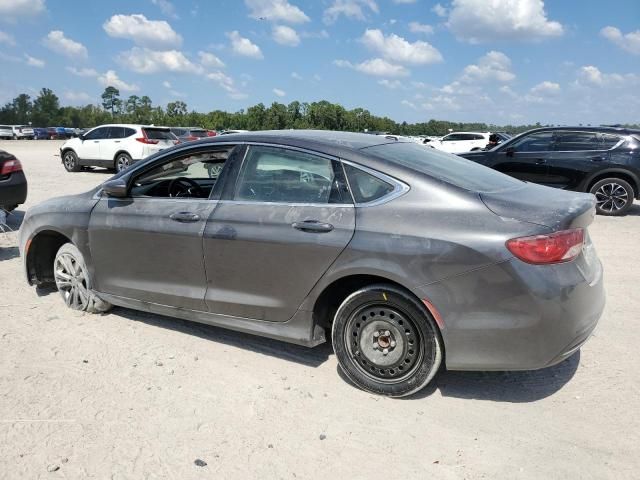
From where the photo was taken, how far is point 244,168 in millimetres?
3752

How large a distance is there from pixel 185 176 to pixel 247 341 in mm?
1595

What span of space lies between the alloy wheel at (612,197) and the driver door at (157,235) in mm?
8469

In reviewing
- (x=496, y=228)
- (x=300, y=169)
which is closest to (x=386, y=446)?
(x=496, y=228)

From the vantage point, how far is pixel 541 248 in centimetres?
280

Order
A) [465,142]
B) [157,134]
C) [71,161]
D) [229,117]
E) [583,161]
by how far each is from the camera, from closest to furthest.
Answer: [583,161] → [157,134] → [71,161] → [465,142] → [229,117]

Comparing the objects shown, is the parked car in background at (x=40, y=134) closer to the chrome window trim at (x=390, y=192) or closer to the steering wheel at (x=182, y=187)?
the steering wheel at (x=182, y=187)

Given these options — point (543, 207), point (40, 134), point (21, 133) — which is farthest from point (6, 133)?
point (543, 207)

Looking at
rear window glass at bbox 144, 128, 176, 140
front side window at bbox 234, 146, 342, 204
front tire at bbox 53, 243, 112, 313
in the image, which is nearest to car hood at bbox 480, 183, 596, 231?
front side window at bbox 234, 146, 342, 204

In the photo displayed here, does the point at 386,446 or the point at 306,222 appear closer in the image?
the point at 386,446

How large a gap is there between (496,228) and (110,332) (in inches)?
124

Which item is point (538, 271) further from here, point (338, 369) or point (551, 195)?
point (338, 369)

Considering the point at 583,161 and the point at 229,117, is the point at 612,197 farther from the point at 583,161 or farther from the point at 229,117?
the point at 229,117

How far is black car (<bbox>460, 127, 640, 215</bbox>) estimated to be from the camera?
9.84m

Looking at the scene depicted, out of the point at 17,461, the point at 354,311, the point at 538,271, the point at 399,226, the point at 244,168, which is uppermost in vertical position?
the point at 244,168
